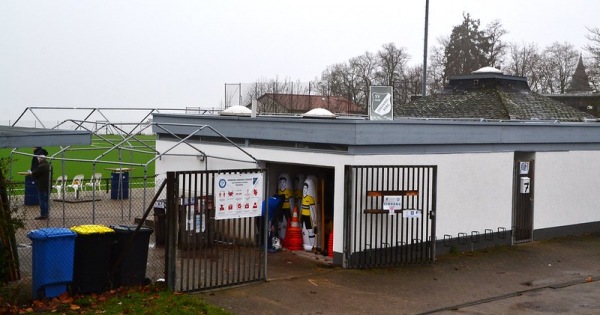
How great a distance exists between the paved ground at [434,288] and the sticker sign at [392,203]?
4.01 feet

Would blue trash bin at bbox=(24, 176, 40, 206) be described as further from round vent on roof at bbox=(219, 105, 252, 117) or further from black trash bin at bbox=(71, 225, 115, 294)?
black trash bin at bbox=(71, 225, 115, 294)

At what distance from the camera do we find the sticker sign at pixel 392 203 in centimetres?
1488

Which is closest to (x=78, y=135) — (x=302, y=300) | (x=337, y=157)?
(x=302, y=300)

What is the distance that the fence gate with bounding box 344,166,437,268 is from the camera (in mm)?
14625

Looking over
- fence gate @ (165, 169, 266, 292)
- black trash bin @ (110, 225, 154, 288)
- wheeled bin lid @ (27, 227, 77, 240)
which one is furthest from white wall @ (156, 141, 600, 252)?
wheeled bin lid @ (27, 227, 77, 240)

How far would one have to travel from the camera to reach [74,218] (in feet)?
67.6

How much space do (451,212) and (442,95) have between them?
12.8 m

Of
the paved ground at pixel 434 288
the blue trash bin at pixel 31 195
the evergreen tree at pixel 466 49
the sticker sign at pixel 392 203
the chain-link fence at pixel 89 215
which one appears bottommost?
the paved ground at pixel 434 288

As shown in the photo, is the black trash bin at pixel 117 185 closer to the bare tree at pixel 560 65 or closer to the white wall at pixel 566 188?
the white wall at pixel 566 188

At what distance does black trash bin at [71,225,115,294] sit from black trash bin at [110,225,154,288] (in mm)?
145

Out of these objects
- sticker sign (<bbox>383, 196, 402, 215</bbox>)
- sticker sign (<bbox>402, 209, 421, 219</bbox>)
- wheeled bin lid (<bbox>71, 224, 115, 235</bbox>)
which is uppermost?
sticker sign (<bbox>383, 196, 402, 215</bbox>)

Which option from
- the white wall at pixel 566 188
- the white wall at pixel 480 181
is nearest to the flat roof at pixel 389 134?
the white wall at pixel 480 181

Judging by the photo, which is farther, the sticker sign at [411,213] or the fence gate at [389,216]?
the sticker sign at [411,213]

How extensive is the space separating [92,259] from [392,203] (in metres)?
6.31
